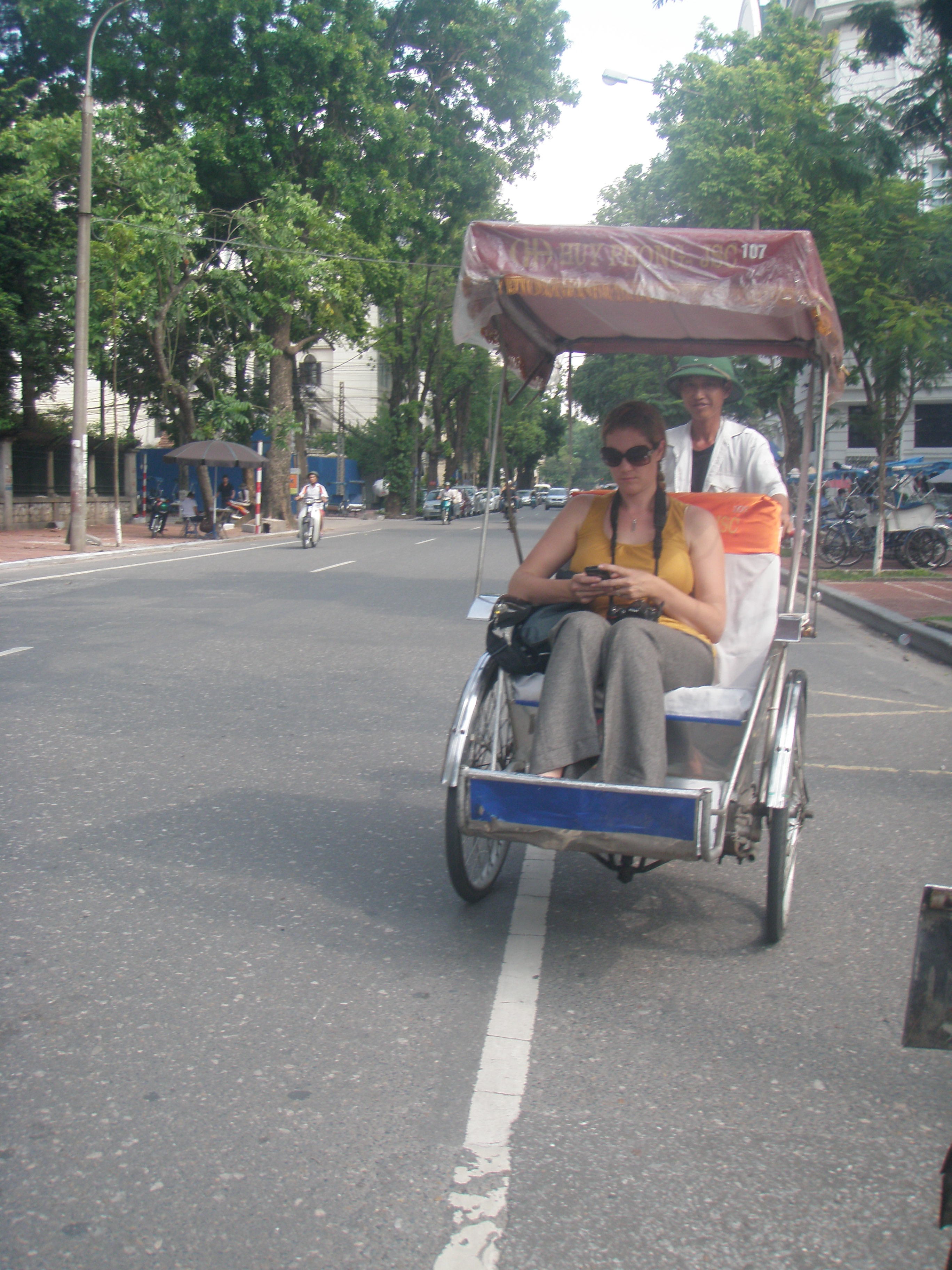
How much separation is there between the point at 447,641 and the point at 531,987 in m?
7.32

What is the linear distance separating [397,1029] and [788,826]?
1.43 m

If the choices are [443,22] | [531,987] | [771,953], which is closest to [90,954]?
[531,987]

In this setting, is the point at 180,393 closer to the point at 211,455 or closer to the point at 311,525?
the point at 211,455

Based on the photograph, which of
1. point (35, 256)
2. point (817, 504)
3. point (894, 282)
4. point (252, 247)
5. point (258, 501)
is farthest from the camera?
point (258, 501)

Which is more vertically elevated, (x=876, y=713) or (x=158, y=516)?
(x=158, y=516)

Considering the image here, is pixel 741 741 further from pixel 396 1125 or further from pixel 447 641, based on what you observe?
pixel 447 641

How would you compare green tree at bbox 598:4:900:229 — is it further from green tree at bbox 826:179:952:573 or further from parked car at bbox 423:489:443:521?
parked car at bbox 423:489:443:521

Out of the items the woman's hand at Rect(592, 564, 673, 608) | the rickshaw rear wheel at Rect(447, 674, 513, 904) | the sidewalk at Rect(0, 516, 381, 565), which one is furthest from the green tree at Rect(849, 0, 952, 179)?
the sidewalk at Rect(0, 516, 381, 565)

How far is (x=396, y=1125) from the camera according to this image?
272 centimetres

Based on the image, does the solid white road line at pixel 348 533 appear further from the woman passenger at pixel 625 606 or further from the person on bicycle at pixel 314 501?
the woman passenger at pixel 625 606

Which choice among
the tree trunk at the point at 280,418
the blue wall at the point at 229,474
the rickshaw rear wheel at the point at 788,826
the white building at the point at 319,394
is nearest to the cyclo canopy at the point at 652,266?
the rickshaw rear wheel at the point at 788,826

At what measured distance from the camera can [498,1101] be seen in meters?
2.85

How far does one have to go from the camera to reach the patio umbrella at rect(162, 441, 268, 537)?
1152 inches

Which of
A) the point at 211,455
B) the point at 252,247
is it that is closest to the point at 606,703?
the point at 211,455
